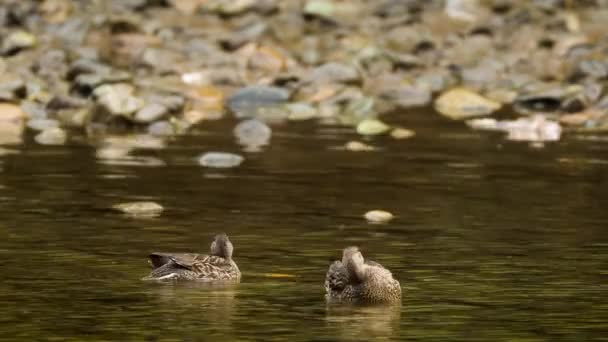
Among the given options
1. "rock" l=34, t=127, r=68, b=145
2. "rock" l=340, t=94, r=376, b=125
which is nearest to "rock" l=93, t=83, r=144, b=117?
"rock" l=34, t=127, r=68, b=145

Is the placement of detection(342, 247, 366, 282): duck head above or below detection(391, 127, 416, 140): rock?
below

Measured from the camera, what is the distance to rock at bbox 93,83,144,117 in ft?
90.4

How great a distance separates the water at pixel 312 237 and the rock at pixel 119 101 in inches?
57.4

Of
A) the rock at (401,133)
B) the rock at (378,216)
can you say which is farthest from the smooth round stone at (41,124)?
the rock at (378,216)

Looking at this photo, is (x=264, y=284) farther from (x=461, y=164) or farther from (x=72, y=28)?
(x=72, y=28)

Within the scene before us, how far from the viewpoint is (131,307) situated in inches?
536

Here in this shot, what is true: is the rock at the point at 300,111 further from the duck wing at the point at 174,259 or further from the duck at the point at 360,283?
the duck at the point at 360,283

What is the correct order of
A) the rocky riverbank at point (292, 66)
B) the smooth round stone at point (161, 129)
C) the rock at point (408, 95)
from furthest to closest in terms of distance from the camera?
the rock at point (408, 95)
the rocky riverbank at point (292, 66)
the smooth round stone at point (161, 129)

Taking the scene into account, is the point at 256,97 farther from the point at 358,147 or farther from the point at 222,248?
the point at 222,248

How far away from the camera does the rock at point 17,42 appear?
1410 inches

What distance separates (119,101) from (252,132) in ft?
8.02

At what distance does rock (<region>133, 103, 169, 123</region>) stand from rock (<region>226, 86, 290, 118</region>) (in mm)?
2791

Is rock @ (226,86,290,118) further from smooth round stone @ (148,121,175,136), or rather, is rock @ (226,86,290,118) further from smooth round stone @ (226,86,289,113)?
smooth round stone @ (148,121,175,136)

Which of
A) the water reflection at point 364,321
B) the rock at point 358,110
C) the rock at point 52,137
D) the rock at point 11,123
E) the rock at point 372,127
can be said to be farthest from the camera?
the rock at point 358,110
